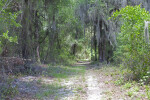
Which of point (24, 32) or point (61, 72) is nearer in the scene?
point (24, 32)

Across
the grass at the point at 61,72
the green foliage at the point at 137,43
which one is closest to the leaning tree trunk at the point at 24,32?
the grass at the point at 61,72

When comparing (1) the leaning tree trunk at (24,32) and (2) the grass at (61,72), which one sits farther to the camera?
(1) the leaning tree trunk at (24,32)

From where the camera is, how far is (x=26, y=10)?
10.8 meters

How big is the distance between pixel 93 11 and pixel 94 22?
1310 mm

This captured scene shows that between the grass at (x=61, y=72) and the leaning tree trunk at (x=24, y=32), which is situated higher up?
the leaning tree trunk at (x=24, y=32)

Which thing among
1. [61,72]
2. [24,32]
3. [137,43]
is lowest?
[61,72]

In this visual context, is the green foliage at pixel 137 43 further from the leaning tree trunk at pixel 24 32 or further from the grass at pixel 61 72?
the leaning tree trunk at pixel 24 32

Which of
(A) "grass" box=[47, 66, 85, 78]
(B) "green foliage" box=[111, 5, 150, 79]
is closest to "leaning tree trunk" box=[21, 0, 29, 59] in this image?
(A) "grass" box=[47, 66, 85, 78]

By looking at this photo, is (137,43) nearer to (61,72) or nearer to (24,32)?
(61,72)

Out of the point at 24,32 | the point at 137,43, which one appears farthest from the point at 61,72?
the point at 137,43

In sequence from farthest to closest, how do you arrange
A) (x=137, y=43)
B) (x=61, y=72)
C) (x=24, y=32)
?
(x=61, y=72) → (x=24, y=32) → (x=137, y=43)

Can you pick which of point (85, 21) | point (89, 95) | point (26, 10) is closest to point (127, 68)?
point (89, 95)

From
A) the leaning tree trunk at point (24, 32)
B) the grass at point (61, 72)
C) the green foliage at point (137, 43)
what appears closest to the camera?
the green foliage at point (137, 43)

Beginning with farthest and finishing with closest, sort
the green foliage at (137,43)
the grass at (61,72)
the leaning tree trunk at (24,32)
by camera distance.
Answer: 1. the leaning tree trunk at (24,32)
2. the grass at (61,72)
3. the green foliage at (137,43)
